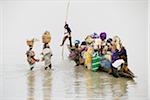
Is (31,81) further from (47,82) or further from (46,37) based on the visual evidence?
(46,37)

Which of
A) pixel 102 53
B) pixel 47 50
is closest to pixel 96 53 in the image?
pixel 102 53

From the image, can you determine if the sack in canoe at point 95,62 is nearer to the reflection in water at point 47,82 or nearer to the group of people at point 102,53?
the group of people at point 102,53

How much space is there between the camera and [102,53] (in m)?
2.60

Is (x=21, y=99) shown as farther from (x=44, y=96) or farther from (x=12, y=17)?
(x=12, y=17)

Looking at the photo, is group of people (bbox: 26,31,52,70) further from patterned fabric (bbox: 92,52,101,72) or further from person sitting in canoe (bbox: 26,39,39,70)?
patterned fabric (bbox: 92,52,101,72)

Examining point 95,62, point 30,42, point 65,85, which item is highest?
point 30,42

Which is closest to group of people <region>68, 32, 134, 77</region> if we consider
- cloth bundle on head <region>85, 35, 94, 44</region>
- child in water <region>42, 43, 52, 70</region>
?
cloth bundle on head <region>85, 35, 94, 44</region>

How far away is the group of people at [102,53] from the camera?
8.47 ft

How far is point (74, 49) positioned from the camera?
102 inches

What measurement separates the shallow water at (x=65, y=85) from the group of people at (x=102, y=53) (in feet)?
0.15

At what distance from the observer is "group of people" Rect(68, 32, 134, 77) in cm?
258

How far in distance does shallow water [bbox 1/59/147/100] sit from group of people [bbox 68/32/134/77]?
0.05 m

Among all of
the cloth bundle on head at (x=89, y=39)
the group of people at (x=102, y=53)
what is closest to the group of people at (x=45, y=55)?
the group of people at (x=102, y=53)

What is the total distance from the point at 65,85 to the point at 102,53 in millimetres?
325
